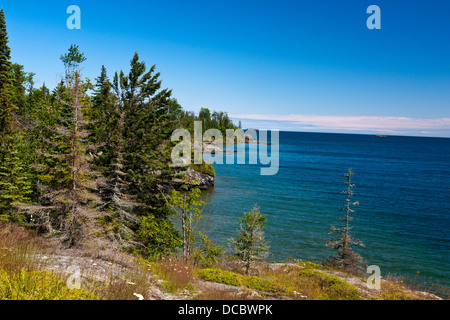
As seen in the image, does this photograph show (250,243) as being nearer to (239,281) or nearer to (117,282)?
(239,281)

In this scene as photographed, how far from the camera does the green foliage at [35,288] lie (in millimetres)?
5188

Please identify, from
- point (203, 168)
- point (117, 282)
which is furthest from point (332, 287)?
point (203, 168)

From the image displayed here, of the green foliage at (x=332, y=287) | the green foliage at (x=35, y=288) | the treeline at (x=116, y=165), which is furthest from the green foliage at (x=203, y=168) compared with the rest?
the green foliage at (x=35, y=288)

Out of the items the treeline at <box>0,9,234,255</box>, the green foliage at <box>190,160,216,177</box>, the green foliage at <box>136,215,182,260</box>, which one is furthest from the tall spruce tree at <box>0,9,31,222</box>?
the green foliage at <box>190,160,216,177</box>

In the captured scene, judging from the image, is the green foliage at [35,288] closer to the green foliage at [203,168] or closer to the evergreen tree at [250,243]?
the evergreen tree at [250,243]

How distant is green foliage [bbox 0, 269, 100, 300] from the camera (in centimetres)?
519

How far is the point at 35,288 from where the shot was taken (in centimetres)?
557

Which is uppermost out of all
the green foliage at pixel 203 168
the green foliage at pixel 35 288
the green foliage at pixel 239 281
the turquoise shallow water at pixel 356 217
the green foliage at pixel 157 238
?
the green foliage at pixel 35 288

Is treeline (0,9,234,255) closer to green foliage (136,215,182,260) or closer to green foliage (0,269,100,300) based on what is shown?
green foliage (136,215,182,260)

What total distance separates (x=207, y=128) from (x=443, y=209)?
462 ft

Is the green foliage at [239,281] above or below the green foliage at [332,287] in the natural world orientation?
above
